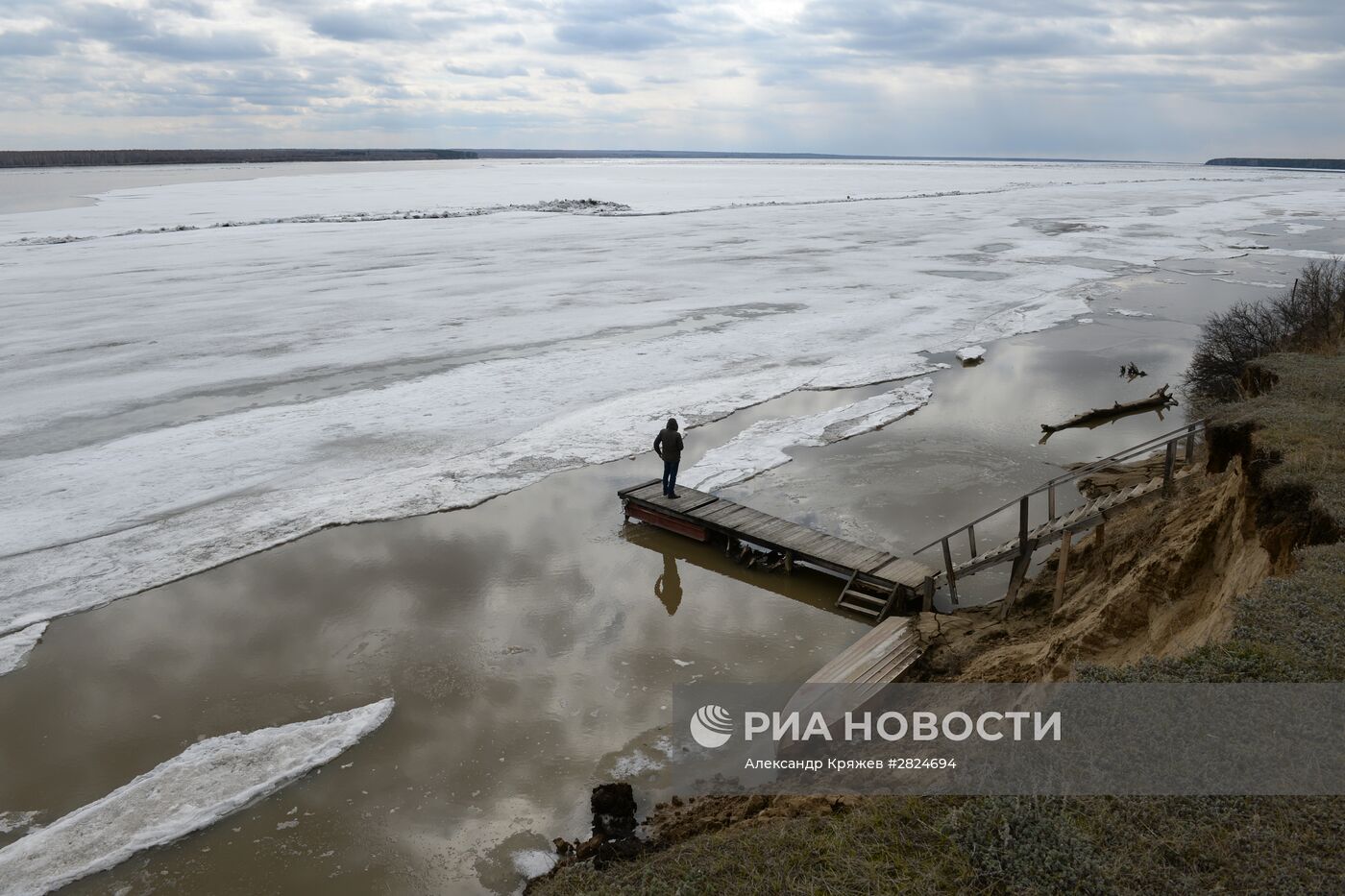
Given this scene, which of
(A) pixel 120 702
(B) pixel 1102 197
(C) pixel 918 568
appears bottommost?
(A) pixel 120 702

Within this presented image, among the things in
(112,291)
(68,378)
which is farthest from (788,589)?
(112,291)

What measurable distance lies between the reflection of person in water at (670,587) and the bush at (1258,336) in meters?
13.5

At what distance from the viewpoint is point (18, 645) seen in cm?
1160

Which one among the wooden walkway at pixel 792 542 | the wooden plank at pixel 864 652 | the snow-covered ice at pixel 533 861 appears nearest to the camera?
the snow-covered ice at pixel 533 861

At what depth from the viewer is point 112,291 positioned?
34.6 metres

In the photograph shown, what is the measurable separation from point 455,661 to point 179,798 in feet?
11.0

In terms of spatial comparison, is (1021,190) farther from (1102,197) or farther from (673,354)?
(673,354)

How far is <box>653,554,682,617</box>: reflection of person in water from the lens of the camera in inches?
511

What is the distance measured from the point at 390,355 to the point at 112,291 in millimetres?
16988

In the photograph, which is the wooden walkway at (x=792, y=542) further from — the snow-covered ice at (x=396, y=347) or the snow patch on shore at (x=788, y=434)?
the snow-covered ice at (x=396, y=347)

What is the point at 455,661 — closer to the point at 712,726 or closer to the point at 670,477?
the point at 712,726

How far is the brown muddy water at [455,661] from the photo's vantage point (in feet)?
27.8

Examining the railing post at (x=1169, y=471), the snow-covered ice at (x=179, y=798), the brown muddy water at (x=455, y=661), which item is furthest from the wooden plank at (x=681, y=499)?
the railing post at (x=1169, y=471)

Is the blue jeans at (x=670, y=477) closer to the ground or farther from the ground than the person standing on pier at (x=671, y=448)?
closer to the ground
